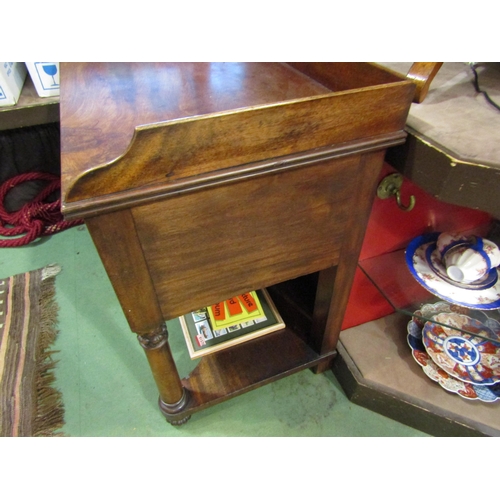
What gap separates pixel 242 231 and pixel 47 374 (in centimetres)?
82

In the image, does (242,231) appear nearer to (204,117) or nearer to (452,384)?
(204,117)

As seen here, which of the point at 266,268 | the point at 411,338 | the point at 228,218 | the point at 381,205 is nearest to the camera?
the point at 228,218

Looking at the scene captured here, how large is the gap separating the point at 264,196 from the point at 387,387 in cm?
63

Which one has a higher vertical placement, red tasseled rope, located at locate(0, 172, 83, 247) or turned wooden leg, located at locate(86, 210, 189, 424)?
turned wooden leg, located at locate(86, 210, 189, 424)

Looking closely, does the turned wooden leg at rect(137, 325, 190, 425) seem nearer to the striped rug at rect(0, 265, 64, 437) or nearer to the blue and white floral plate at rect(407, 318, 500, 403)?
the striped rug at rect(0, 265, 64, 437)

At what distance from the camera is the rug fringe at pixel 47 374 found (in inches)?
36.3

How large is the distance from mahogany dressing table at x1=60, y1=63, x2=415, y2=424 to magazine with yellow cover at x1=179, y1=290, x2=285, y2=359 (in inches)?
5.6

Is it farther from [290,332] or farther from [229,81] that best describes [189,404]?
[229,81]

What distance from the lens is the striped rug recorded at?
93cm

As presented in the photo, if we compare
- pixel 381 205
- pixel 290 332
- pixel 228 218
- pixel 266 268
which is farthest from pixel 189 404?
pixel 381 205

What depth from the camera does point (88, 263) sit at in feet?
4.40

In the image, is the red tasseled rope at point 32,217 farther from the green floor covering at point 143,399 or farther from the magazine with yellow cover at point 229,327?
the magazine with yellow cover at point 229,327

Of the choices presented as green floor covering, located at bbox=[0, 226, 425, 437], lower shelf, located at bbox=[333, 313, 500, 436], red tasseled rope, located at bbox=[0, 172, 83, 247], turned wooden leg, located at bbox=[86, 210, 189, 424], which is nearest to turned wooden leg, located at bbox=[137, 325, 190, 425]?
turned wooden leg, located at bbox=[86, 210, 189, 424]

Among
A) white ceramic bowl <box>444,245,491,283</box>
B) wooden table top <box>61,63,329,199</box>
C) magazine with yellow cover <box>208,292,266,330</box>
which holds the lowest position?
magazine with yellow cover <box>208,292,266,330</box>
